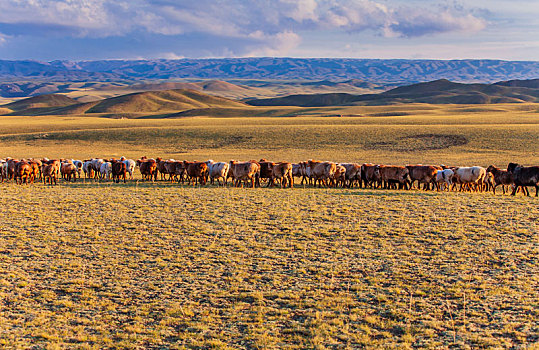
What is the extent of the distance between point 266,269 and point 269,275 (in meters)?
0.45

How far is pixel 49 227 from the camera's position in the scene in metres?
15.9

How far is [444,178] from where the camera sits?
25672 mm

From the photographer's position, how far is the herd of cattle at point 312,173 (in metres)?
Result: 25.0

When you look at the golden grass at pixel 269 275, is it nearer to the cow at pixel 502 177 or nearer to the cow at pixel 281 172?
the cow at pixel 502 177

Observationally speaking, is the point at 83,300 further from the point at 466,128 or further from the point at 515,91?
the point at 515,91

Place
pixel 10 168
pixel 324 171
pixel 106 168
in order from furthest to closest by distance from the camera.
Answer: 1. pixel 106 168
2. pixel 10 168
3. pixel 324 171

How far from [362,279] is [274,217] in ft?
21.5

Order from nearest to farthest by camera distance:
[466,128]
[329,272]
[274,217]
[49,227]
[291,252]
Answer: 1. [329,272]
2. [291,252]
3. [49,227]
4. [274,217]
5. [466,128]

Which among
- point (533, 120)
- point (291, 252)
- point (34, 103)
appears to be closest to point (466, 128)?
point (533, 120)

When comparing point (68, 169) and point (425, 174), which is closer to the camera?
point (425, 174)

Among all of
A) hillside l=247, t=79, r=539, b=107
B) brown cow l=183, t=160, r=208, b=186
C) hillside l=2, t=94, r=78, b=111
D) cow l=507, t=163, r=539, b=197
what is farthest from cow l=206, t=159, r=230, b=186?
hillside l=2, t=94, r=78, b=111

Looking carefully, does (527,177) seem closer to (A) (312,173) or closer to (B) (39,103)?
(A) (312,173)

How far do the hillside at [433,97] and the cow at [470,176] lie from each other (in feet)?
425

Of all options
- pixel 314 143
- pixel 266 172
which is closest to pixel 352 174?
pixel 266 172
